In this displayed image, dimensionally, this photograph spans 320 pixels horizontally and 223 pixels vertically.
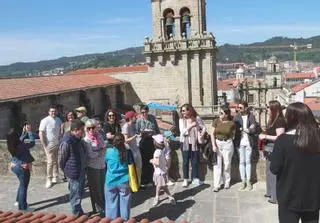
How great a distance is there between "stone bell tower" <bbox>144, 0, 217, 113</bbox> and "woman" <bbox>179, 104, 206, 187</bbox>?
2058 centimetres

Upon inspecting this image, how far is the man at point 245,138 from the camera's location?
24.3 ft


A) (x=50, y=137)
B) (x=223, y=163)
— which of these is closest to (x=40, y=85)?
(x=50, y=137)

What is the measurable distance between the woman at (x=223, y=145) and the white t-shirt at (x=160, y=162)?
40.9 inches

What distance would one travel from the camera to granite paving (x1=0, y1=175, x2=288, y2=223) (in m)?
6.28

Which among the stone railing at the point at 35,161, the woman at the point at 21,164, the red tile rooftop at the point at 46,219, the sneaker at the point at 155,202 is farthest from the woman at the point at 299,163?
the stone railing at the point at 35,161

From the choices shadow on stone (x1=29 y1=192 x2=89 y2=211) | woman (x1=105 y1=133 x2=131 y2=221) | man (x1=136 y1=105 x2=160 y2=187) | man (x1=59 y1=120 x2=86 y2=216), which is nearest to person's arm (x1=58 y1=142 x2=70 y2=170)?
man (x1=59 y1=120 x2=86 y2=216)

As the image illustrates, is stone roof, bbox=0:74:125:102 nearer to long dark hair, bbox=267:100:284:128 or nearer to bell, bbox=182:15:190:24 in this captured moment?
bell, bbox=182:15:190:24

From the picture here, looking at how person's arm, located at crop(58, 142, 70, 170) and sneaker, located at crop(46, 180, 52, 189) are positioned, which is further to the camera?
sneaker, located at crop(46, 180, 52, 189)

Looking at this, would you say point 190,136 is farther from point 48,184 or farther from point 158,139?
point 48,184

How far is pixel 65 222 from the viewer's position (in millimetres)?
4613

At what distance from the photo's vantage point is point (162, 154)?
22.9ft

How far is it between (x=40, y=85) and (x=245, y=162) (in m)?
15.1

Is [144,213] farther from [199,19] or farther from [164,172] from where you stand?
[199,19]

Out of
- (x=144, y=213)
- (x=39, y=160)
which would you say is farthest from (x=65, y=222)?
(x=39, y=160)
